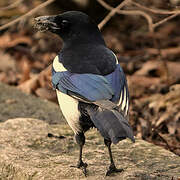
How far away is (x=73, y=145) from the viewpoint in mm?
4359

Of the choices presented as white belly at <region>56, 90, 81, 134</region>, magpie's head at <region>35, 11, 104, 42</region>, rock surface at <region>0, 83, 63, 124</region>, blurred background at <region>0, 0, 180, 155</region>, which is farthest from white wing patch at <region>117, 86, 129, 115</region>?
rock surface at <region>0, 83, 63, 124</region>

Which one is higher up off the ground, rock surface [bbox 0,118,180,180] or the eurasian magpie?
Answer: the eurasian magpie

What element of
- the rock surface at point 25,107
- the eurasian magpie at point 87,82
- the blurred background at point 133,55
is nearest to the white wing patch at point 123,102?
the eurasian magpie at point 87,82

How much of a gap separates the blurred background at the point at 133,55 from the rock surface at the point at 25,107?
28cm

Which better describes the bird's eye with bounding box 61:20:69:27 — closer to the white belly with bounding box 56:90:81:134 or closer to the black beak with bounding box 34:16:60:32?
the black beak with bounding box 34:16:60:32

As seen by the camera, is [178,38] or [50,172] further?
[178,38]

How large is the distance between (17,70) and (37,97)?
1.48 metres

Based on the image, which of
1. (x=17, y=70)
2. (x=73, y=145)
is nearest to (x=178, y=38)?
(x=17, y=70)

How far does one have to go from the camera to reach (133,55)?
7719mm

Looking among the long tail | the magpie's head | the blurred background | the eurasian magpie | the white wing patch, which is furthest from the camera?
the blurred background

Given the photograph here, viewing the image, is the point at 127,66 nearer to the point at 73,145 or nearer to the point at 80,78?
the point at 73,145

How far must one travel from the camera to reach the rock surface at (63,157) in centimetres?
362

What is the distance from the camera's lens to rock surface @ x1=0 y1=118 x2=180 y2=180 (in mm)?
3621

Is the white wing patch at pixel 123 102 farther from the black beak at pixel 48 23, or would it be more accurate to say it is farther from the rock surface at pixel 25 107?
the rock surface at pixel 25 107
